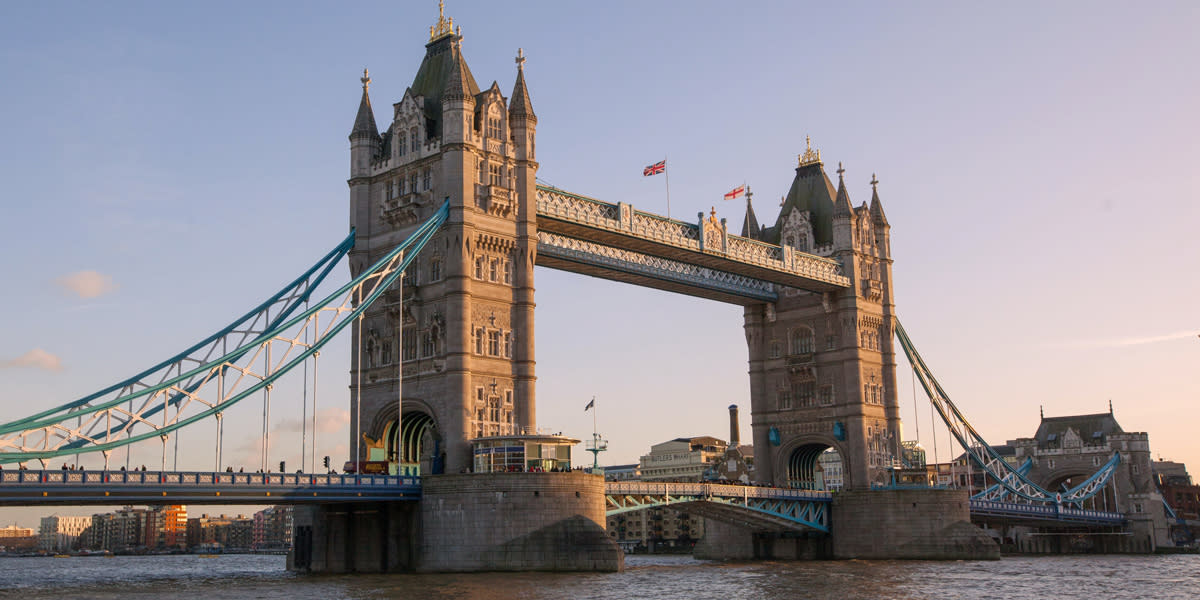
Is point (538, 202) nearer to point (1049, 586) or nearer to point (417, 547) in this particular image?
point (417, 547)

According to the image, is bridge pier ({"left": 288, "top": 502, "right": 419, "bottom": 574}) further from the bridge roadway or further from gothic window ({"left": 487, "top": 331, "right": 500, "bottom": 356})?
gothic window ({"left": 487, "top": 331, "right": 500, "bottom": 356})

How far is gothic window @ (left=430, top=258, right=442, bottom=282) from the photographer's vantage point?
69.1 meters

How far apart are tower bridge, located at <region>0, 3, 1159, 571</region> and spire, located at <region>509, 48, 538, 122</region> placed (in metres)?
0.13

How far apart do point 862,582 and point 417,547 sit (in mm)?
21854

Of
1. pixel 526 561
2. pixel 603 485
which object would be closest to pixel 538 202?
pixel 603 485

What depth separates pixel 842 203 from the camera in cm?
9619

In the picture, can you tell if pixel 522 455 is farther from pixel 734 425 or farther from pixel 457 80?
pixel 734 425

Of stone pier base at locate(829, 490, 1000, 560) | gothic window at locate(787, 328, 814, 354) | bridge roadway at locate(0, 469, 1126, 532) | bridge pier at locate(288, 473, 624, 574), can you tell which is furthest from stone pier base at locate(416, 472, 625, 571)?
gothic window at locate(787, 328, 814, 354)

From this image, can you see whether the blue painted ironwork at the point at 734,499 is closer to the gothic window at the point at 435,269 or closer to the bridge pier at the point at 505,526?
the bridge pier at the point at 505,526

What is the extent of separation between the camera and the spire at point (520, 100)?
238 feet

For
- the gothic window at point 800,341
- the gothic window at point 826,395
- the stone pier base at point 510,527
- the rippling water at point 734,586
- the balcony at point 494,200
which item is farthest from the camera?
the gothic window at point 800,341

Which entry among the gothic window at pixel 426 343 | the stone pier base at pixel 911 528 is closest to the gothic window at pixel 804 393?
the stone pier base at pixel 911 528

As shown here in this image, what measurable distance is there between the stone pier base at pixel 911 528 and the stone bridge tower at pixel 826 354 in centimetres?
471

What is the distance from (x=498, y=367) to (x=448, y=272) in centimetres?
598
